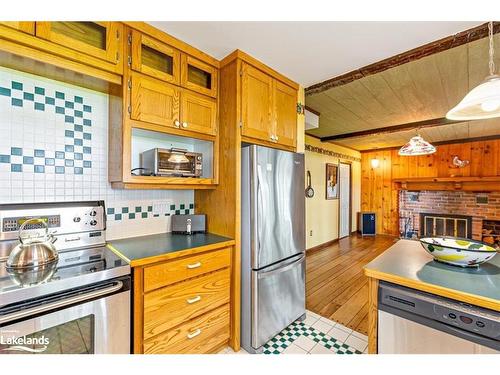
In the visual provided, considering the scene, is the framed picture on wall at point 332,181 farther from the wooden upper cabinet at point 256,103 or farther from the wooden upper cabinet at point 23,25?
the wooden upper cabinet at point 23,25

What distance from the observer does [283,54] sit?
1781 mm

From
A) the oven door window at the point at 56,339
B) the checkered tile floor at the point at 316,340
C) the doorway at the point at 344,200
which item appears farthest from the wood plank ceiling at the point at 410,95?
the oven door window at the point at 56,339

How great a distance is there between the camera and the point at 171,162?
5.50 ft

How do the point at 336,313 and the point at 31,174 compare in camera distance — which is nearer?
the point at 31,174

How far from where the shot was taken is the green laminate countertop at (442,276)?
94 cm

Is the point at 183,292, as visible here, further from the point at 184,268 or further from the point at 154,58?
the point at 154,58

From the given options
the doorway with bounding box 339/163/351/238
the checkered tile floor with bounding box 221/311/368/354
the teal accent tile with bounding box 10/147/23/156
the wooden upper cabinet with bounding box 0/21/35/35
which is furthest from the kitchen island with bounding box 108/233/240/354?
the doorway with bounding box 339/163/351/238

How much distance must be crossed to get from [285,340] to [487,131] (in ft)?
17.4

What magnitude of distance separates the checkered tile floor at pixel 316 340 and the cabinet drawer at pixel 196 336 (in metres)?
0.18

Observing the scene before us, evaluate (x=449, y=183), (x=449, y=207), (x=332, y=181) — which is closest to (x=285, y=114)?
(x=332, y=181)
